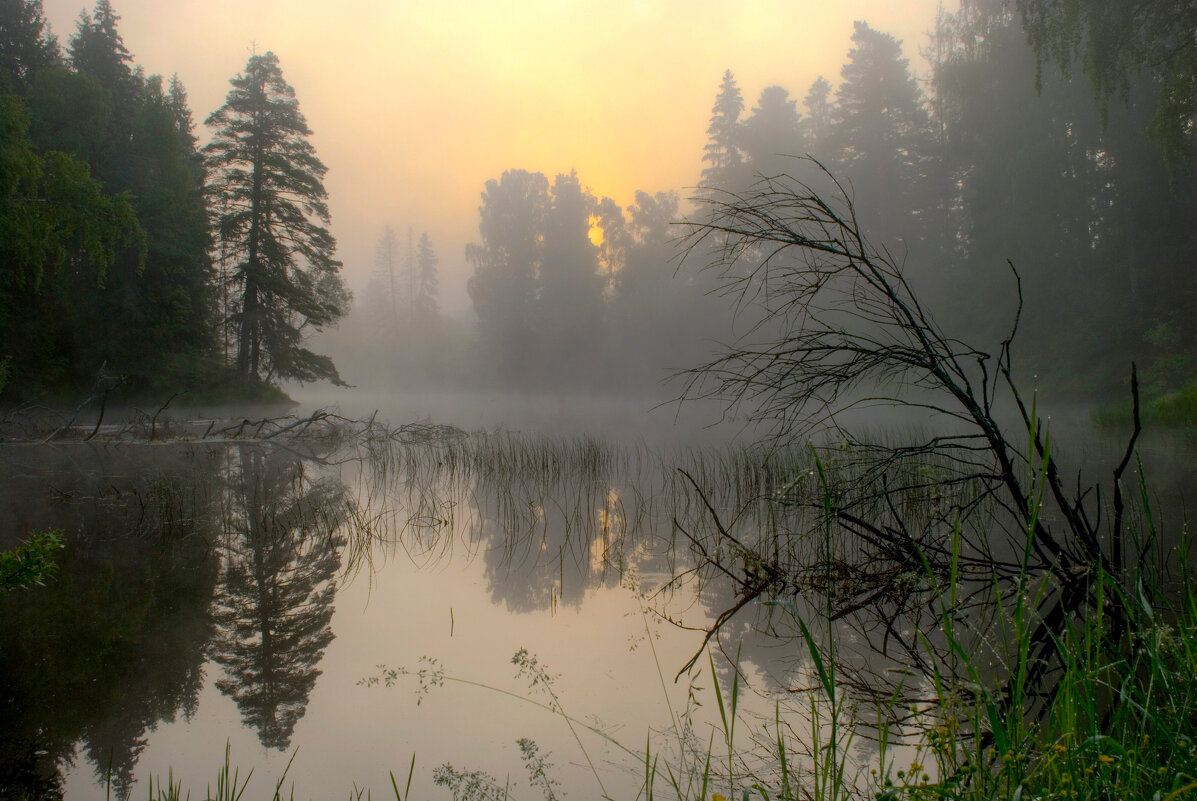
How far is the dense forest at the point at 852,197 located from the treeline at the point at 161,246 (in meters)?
0.07

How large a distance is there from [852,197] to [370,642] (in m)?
12.3

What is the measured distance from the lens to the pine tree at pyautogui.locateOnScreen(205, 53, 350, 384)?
840 inches

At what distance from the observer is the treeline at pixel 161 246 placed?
59.8 feet

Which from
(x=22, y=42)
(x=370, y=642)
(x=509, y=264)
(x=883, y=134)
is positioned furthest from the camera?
(x=509, y=264)

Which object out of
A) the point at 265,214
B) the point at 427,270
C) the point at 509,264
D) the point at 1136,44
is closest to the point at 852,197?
the point at 1136,44

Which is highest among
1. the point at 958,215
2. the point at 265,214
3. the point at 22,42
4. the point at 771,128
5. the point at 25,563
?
the point at 771,128

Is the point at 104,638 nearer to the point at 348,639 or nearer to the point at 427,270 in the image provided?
the point at 348,639

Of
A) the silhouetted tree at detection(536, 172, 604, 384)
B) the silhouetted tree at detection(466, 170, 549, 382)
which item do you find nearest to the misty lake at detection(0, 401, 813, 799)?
the silhouetted tree at detection(536, 172, 604, 384)

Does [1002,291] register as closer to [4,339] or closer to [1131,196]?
[1131,196]

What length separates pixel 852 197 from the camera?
12805 millimetres

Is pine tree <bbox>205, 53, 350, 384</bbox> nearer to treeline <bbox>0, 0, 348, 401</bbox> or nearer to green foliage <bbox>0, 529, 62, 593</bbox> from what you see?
treeline <bbox>0, 0, 348, 401</bbox>

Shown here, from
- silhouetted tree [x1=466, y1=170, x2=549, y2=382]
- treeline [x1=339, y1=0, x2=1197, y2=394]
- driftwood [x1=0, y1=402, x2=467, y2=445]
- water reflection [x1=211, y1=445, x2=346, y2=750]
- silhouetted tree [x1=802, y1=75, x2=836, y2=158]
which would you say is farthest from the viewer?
silhouetted tree [x1=466, y1=170, x2=549, y2=382]

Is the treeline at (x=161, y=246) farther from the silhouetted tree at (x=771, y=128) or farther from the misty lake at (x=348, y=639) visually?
the silhouetted tree at (x=771, y=128)

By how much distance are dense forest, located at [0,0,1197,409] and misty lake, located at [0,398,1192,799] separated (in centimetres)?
746
